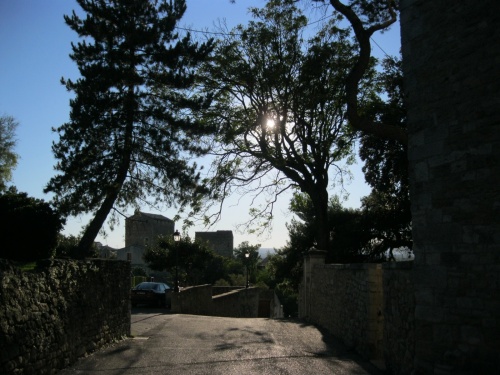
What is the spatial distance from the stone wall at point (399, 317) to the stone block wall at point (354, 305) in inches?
35.6

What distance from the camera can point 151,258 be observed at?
35.0 meters

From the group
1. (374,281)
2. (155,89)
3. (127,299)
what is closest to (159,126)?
(155,89)

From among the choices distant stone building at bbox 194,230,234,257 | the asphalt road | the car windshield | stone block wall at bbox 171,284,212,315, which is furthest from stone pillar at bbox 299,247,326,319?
distant stone building at bbox 194,230,234,257

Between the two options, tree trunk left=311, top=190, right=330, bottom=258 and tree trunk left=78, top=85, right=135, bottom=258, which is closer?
tree trunk left=78, top=85, right=135, bottom=258

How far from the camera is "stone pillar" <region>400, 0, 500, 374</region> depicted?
6.41 metres

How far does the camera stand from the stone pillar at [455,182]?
6.41 metres

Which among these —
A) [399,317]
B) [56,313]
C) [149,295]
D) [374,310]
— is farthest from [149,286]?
[399,317]

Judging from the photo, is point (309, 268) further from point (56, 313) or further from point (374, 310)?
point (56, 313)

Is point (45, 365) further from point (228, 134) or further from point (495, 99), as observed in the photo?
point (228, 134)

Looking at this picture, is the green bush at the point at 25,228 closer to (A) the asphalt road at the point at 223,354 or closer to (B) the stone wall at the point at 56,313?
(B) the stone wall at the point at 56,313

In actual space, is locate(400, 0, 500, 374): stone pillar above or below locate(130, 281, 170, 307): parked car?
above

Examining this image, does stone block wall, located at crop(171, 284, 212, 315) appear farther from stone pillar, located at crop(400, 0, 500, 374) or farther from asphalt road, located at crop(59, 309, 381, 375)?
A: stone pillar, located at crop(400, 0, 500, 374)

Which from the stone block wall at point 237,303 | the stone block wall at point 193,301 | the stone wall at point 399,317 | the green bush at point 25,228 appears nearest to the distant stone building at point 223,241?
the stone block wall at point 237,303

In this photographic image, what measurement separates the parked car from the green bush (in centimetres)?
1539
